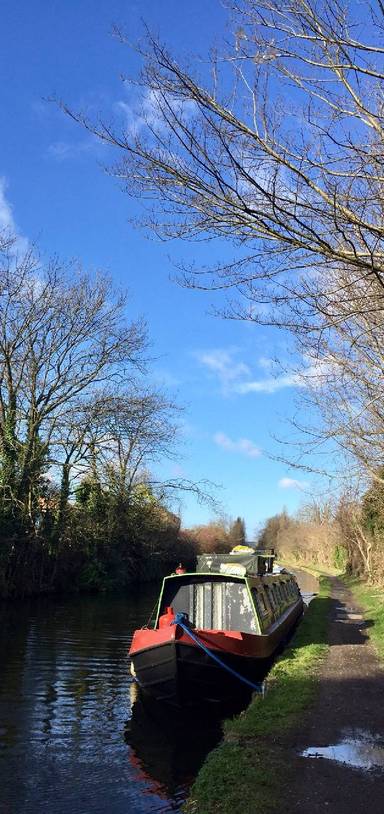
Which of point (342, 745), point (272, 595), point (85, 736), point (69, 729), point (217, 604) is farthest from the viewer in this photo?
point (272, 595)

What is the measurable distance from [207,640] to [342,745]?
4.58m

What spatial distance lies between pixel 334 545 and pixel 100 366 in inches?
1470

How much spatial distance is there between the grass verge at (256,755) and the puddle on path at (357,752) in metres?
0.42

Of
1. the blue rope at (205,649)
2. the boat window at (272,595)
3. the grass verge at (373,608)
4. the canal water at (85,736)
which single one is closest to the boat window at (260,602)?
the boat window at (272,595)

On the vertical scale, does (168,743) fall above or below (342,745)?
below

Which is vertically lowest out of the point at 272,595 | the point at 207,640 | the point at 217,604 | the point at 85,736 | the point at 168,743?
the point at 168,743

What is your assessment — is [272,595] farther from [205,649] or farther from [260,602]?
[205,649]

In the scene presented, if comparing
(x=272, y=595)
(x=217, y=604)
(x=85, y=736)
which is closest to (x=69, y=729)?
(x=85, y=736)

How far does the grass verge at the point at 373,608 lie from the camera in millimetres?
14830

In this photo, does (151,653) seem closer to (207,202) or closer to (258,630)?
(258,630)

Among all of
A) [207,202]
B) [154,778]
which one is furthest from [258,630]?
[207,202]

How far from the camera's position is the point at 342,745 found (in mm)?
6746

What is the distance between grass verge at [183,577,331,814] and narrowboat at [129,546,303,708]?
0.68 metres

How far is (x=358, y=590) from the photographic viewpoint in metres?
32.4
